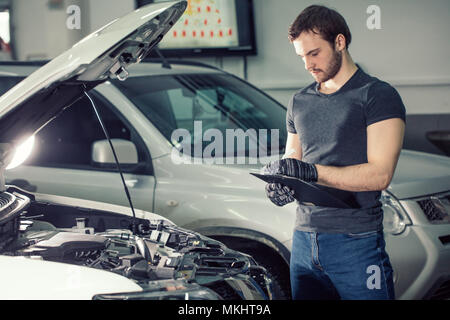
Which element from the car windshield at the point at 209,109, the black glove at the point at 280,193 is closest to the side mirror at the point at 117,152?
the car windshield at the point at 209,109

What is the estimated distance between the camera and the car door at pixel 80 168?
11.4 feet

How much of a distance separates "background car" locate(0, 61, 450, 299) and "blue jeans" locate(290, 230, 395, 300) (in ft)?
2.28

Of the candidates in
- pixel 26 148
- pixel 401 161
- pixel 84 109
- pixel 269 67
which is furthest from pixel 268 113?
pixel 269 67

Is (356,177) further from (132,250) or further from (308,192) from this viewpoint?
(132,250)

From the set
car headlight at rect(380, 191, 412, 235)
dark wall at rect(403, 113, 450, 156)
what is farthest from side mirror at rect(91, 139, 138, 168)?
dark wall at rect(403, 113, 450, 156)

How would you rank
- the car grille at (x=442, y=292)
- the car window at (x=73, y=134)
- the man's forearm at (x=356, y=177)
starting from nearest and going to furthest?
1. the man's forearm at (x=356, y=177)
2. the car grille at (x=442, y=292)
3. the car window at (x=73, y=134)

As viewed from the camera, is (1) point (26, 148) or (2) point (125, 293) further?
(1) point (26, 148)

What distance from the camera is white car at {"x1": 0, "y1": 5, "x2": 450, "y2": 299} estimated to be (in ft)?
10.4

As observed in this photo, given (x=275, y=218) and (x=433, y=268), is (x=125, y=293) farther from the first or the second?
(x=433, y=268)

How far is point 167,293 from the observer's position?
6.04 ft

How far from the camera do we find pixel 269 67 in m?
7.76

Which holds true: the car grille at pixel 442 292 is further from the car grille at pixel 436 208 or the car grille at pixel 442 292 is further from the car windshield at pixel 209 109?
the car windshield at pixel 209 109

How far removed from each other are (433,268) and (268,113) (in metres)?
1.51

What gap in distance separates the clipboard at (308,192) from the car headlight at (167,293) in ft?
1.79
